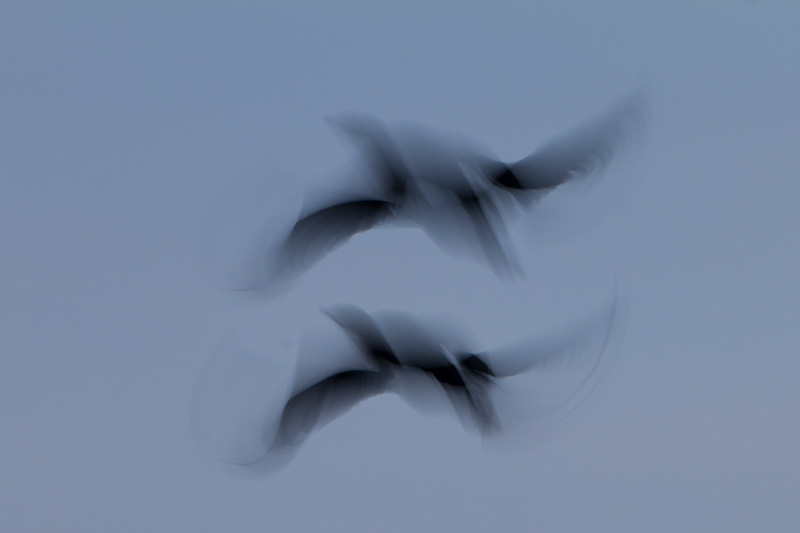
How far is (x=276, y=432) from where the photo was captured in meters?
1.14

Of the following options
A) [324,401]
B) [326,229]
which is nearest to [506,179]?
[326,229]

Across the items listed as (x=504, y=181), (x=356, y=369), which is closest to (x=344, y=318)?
(x=356, y=369)

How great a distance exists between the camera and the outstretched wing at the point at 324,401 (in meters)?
1.14

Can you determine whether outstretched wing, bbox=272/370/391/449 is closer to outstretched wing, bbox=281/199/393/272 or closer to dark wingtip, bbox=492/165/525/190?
outstretched wing, bbox=281/199/393/272

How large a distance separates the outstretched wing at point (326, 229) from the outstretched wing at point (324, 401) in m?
0.16

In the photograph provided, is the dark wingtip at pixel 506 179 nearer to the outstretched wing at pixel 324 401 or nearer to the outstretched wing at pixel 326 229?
the outstretched wing at pixel 326 229

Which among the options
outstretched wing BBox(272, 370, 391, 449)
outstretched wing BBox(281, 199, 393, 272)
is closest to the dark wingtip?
outstretched wing BBox(281, 199, 393, 272)

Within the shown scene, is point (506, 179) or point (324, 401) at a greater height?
point (506, 179)

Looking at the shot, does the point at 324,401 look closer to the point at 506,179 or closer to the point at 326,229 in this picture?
the point at 326,229

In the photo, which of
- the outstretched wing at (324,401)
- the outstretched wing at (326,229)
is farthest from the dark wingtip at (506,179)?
the outstretched wing at (324,401)

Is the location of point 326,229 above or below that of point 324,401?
above

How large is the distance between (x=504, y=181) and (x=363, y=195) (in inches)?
7.6

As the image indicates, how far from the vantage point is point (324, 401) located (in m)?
1.15

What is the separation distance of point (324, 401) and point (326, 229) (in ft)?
0.76
